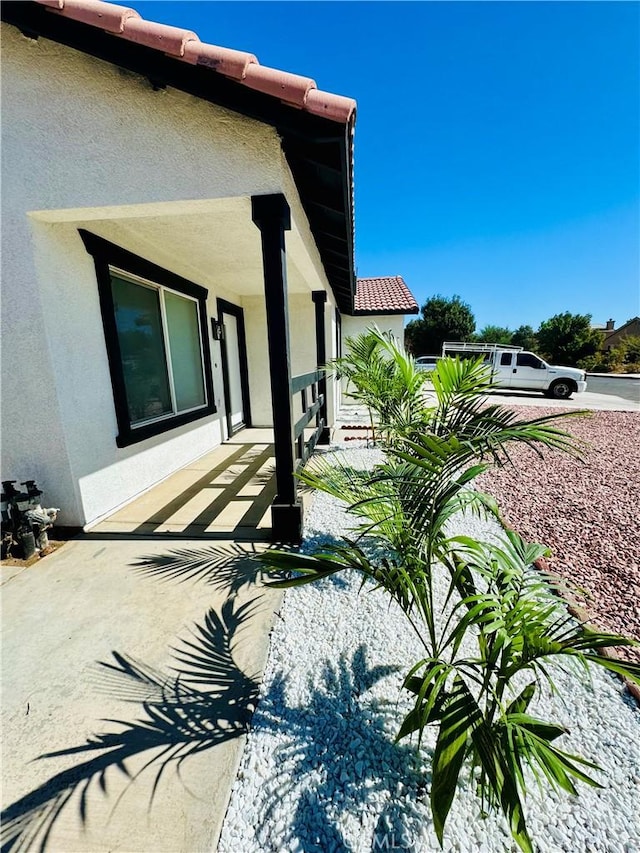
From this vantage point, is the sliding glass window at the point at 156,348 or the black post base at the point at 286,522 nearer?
the black post base at the point at 286,522

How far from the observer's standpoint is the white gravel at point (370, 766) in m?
1.23

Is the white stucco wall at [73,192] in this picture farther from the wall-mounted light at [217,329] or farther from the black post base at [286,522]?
the wall-mounted light at [217,329]

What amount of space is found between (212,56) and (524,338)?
173 feet

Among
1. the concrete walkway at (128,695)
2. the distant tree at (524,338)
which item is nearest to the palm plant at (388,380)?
the concrete walkway at (128,695)

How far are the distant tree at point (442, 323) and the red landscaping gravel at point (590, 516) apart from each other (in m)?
Answer: 27.1

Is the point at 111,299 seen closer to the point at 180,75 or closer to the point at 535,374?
the point at 180,75

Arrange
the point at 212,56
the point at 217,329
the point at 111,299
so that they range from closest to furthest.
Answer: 1. the point at 212,56
2. the point at 111,299
3. the point at 217,329

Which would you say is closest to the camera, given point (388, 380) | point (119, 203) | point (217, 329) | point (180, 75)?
point (180, 75)

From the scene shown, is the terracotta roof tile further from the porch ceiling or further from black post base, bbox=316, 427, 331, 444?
black post base, bbox=316, 427, 331, 444

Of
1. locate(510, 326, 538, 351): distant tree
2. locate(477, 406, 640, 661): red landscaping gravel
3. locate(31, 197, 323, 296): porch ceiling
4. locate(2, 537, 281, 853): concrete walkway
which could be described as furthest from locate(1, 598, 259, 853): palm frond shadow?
locate(510, 326, 538, 351): distant tree

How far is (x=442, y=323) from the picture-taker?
106 ft

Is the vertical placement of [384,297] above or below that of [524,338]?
below

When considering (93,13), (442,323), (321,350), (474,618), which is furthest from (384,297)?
(442,323)

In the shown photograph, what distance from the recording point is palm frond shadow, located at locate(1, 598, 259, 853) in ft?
4.36
